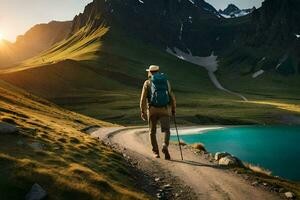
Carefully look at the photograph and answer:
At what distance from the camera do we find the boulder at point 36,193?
43.8ft

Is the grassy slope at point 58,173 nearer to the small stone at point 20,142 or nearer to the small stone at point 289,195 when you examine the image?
the small stone at point 20,142

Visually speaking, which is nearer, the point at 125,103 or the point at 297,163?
the point at 297,163

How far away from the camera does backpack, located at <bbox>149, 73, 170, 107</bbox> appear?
21.4 m

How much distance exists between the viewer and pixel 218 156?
26.8 meters

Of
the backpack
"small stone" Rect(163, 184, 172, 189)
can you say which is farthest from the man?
"small stone" Rect(163, 184, 172, 189)

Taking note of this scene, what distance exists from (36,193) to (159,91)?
958 cm

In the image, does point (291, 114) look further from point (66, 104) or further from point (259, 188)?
point (259, 188)

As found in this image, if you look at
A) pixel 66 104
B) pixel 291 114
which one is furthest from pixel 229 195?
pixel 66 104

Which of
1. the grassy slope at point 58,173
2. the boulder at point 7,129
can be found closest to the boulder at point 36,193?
→ the grassy slope at point 58,173

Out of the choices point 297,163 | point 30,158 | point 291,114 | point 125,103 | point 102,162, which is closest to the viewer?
point 30,158

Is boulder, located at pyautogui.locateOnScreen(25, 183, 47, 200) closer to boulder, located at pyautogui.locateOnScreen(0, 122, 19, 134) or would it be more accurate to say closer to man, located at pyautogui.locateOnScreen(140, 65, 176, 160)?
boulder, located at pyautogui.locateOnScreen(0, 122, 19, 134)

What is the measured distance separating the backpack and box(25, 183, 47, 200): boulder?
908cm

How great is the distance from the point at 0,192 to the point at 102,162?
26.6 feet

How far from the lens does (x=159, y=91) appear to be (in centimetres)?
2159
